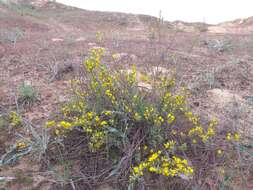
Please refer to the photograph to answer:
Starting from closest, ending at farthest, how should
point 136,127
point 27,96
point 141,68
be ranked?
1. point 136,127
2. point 27,96
3. point 141,68

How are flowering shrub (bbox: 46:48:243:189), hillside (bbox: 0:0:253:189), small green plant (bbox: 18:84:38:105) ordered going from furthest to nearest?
small green plant (bbox: 18:84:38:105)
hillside (bbox: 0:0:253:189)
flowering shrub (bbox: 46:48:243:189)

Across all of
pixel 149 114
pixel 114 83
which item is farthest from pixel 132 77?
pixel 149 114

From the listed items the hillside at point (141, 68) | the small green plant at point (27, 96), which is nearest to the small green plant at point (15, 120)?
the hillside at point (141, 68)

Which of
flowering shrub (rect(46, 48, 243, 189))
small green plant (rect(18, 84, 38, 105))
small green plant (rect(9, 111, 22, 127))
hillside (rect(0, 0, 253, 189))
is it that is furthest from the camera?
small green plant (rect(18, 84, 38, 105))

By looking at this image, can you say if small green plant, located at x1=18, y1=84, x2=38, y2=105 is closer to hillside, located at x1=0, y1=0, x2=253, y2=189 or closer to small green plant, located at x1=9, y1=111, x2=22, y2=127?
hillside, located at x1=0, y1=0, x2=253, y2=189

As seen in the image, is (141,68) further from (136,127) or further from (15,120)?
(15,120)

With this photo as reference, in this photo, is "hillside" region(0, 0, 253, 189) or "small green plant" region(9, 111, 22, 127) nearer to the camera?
"small green plant" region(9, 111, 22, 127)

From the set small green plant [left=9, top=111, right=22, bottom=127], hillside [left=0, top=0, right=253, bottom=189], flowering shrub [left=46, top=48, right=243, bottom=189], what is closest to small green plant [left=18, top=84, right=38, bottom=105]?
hillside [left=0, top=0, right=253, bottom=189]

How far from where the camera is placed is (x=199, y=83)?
9.57 ft

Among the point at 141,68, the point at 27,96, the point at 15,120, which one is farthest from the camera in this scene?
the point at 141,68

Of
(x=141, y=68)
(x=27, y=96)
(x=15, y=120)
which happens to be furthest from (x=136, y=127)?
(x=141, y=68)

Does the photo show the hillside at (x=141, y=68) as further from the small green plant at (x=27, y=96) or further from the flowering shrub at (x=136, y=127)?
the flowering shrub at (x=136, y=127)

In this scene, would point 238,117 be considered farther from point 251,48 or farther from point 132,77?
point 251,48

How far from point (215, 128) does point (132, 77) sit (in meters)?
1.02
